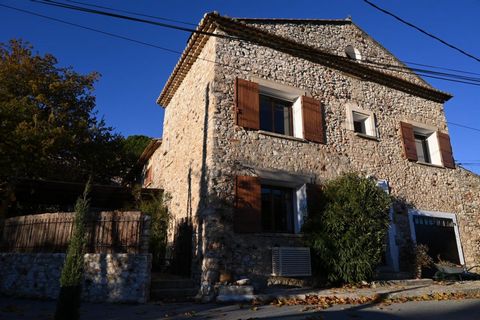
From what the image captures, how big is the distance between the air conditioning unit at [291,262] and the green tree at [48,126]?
24.0ft

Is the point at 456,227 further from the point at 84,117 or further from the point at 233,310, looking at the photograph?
the point at 84,117

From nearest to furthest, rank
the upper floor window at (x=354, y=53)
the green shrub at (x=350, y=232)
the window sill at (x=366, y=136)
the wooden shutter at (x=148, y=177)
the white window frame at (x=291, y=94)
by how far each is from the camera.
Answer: the green shrub at (x=350, y=232), the white window frame at (x=291, y=94), the window sill at (x=366, y=136), the upper floor window at (x=354, y=53), the wooden shutter at (x=148, y=177)

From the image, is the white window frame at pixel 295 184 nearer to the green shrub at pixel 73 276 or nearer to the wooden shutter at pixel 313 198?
the wooden shutter at pixel 313 198

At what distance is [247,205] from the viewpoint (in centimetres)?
820

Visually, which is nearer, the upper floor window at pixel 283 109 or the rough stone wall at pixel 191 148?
the rough stone wall at pixel 191 148

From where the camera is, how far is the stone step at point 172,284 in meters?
7.33

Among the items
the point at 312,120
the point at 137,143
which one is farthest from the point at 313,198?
the point at 137,143

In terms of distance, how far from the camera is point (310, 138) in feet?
32.3

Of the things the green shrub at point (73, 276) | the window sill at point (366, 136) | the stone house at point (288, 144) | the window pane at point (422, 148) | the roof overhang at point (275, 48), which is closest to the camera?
the green shrub at point (73, 276)

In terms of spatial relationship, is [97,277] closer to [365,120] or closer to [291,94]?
[291,94]

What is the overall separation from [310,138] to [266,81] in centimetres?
201

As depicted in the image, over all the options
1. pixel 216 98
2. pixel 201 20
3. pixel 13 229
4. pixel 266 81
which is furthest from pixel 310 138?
pixel 13 229

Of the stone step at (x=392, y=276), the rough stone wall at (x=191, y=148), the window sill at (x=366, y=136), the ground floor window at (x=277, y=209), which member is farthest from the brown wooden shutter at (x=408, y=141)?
the rough stone wall at (x=191, y=148)

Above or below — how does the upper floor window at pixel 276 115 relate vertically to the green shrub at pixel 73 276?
above
